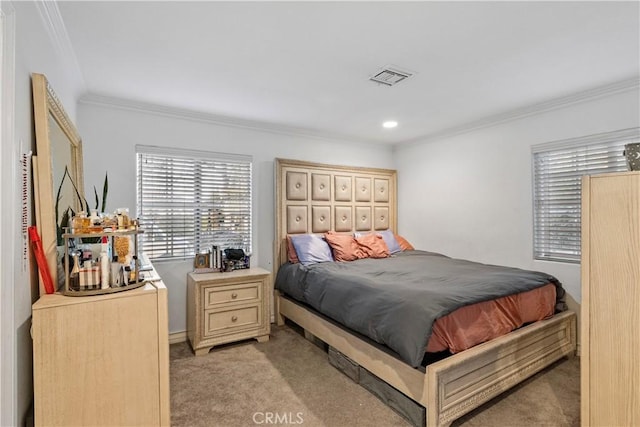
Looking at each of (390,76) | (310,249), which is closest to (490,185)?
(390,76)

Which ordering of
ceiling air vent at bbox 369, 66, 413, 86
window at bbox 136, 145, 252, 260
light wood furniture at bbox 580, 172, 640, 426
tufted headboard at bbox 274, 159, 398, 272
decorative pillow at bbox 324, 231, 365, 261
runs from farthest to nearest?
tufted headboard at bbox 274, 159, 398, 272 < decorative pillow at bbox 324, 231, 365, 261 < window at bbox 136, 145, 252, 260 < ceiling air vent at bbox 369, 66, 413, 86 < light wood furniture at bbox 580, 172, 640, 426

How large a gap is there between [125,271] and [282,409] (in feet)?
4.57

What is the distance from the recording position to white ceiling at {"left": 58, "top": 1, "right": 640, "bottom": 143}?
5.81 feet

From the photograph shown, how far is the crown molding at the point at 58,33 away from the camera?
1663mm

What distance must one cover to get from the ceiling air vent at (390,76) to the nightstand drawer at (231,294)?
7.29ft

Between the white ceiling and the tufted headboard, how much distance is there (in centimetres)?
91

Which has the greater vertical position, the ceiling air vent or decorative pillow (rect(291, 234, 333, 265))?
the ceiling air vent

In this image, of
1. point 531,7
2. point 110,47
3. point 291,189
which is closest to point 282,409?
point 291,189

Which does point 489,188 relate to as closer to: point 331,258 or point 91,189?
point 331,258

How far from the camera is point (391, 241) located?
4.38 meters

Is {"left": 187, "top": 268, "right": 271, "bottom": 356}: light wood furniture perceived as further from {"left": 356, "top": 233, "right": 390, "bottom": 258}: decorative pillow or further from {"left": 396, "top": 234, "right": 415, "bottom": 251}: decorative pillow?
{"left": 396, "top": 234, "right": 415, "bottom": 251}: decorative pillow

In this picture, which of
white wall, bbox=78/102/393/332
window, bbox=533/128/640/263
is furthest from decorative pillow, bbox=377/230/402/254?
window, bbox=533/128/640/263

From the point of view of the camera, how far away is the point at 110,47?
2129 millimetres

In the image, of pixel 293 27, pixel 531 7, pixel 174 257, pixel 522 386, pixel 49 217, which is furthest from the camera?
pixel 174 257
